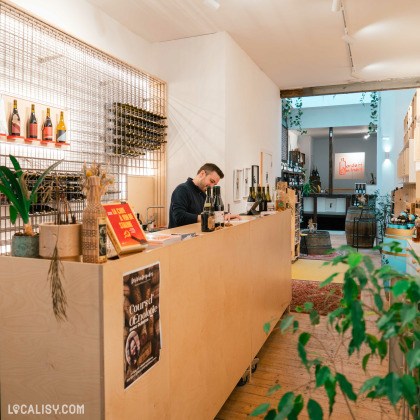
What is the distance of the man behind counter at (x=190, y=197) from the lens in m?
3.62

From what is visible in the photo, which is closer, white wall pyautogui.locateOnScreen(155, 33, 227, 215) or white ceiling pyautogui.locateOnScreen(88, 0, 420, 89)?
white ceiling pyautogui.locateOnScreen(88, 0, 420, 89)

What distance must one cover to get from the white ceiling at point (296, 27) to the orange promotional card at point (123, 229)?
3.23 m

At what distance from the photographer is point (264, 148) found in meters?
7.02

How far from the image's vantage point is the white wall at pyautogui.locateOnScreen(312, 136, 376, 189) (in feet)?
52.1

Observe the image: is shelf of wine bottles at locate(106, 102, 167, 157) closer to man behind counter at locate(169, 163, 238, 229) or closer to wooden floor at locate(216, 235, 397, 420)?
man behind counter at locate(169, 163, 238, 229)

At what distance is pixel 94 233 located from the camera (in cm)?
138

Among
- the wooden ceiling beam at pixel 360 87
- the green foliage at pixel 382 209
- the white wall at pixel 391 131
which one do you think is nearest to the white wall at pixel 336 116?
the white wall at pixel 391 131

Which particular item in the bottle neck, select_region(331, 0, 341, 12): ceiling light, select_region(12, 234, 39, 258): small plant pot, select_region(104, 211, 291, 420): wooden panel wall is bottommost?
select_region(104, 211, 291, 420): wooden panel wall

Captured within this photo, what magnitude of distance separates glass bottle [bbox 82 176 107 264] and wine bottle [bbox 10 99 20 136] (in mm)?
2159

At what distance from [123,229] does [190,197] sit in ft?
7.19

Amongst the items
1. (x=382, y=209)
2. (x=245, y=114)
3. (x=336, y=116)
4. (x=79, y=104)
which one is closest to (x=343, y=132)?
(x=336, y=116)

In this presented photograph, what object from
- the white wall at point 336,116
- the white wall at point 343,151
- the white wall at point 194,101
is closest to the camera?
the white wall at point 194,101

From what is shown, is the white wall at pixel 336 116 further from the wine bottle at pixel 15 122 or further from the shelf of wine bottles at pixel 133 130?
the wine bottle at pixel 15 122

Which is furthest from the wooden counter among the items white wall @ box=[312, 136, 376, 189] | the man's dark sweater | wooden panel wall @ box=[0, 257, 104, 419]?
white wall @ box=[312, 136, 376, 189]
